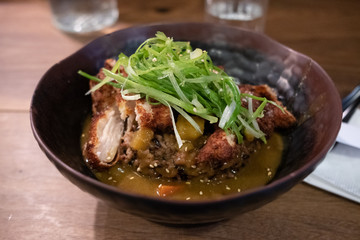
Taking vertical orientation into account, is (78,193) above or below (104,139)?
below

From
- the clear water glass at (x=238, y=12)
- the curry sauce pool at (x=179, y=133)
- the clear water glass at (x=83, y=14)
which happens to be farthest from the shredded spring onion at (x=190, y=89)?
the clear water glass at (x=238, y=12)

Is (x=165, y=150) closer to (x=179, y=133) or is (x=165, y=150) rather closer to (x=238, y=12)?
(x=179, y=133)

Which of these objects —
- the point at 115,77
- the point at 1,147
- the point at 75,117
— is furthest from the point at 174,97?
the point at 1,147

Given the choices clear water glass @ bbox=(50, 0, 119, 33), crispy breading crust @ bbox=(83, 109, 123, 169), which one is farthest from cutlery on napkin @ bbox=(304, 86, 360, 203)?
clear water glass @ bbox=(50, 0, 119, 33)

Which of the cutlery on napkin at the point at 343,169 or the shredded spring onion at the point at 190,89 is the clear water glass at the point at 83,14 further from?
the cutlery on napkin at the point at 343,169

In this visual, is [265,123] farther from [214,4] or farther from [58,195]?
[214,4]

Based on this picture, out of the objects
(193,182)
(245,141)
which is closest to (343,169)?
(245,141)
